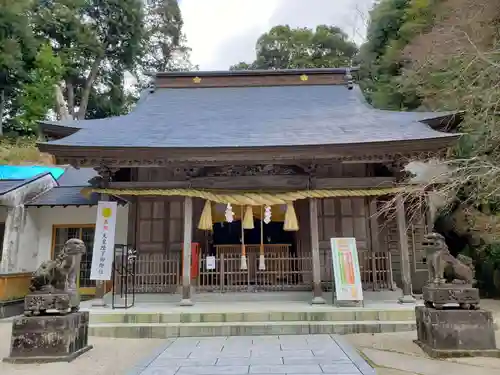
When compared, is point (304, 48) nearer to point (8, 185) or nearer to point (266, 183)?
point (266, 183)

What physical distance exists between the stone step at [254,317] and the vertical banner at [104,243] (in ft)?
3.68

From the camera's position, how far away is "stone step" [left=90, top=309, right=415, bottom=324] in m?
7.02

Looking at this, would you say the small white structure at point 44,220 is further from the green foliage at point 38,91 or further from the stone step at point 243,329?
the green foliage at point 38,91

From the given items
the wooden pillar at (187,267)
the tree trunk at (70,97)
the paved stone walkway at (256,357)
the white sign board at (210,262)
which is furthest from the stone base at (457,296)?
the tree trunk at (70,97)

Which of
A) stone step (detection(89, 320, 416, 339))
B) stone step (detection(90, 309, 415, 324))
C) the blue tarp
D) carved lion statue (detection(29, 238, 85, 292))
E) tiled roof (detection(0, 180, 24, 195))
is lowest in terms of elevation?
stone step (detection(89, 320, 416, 339))

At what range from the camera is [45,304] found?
5227 mm

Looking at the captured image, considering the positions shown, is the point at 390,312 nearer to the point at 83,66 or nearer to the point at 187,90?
the point at 187,90

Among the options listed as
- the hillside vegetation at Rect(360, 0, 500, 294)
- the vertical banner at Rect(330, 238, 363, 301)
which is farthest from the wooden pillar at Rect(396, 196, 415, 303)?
the hillside vegetation at Rect(360, 0, 500, 294)

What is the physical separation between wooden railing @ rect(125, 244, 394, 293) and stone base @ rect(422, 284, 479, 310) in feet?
10.8

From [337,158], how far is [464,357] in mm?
4427

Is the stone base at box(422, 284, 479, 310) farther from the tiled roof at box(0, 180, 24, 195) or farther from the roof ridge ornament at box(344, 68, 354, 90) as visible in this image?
the tiled roof at box(0, 180, 24, 195)

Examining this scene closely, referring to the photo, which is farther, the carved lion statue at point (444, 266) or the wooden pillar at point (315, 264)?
the wooden pillar at point (315, 264)

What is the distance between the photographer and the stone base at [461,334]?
5043 mm

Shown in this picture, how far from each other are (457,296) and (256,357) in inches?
113
